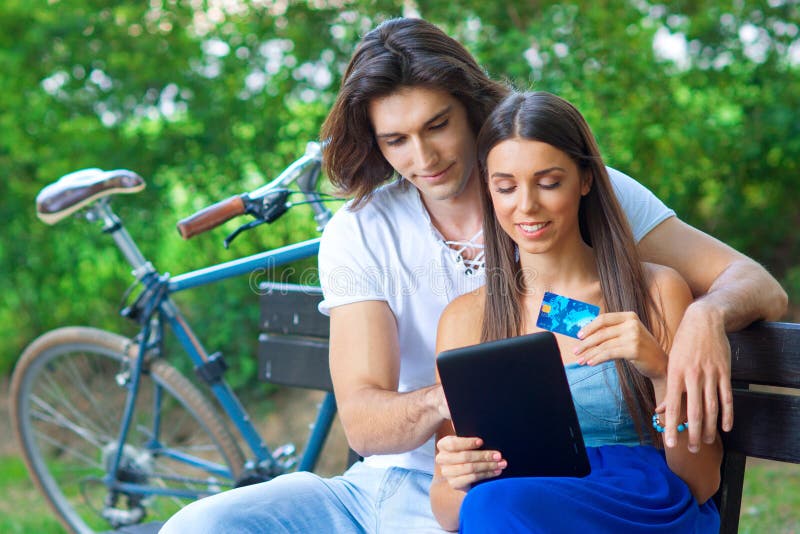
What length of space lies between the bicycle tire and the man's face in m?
1.53

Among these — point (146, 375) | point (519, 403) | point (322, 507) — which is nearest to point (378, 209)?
point (322, 507)

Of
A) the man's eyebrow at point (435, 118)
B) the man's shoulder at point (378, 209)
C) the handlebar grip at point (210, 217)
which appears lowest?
the man's shoulder at point (378, 209)

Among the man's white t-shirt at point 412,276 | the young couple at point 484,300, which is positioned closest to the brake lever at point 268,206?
the young couple at point 484,300

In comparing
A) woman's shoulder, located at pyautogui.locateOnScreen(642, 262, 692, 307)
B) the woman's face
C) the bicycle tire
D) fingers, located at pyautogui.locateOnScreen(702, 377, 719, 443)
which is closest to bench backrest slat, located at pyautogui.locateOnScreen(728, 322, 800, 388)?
woman's shoulder, located at pyautogui.locateOnScreen(642, 262, 692, 307)

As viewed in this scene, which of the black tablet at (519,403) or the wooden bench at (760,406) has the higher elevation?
the black tablet at (519,403)

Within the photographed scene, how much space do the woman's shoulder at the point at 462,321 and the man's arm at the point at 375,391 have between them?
0.38ft

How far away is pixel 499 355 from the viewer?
1.62 meters

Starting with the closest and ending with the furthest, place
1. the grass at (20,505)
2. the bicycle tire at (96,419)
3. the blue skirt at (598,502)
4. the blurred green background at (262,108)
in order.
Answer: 1. the blue skirt at (598,502)
2. the bicycle tire at (96,419)
3. the grass at (20,505)
4. the blurred green background at (262,108)

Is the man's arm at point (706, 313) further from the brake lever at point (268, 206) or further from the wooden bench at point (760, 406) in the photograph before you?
the brake lever at point (268, 206)

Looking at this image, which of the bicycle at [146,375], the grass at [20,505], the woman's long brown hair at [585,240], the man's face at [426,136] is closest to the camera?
the woman's long brown hair at [585,240]

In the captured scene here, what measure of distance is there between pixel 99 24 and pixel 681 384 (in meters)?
4.33

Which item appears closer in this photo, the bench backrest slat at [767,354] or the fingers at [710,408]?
the fingers at [710,408]

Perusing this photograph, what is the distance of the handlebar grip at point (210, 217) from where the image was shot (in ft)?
9.20

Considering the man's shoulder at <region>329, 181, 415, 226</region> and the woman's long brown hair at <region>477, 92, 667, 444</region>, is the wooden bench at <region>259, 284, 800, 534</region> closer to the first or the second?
the woman's long brown hair at <region>477, 92, 667, 444</region>
